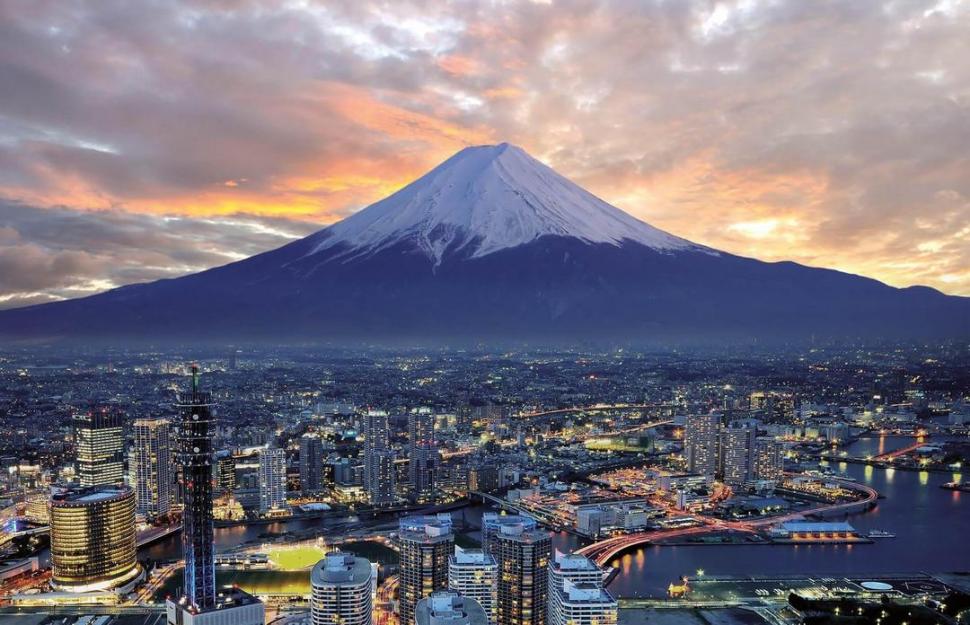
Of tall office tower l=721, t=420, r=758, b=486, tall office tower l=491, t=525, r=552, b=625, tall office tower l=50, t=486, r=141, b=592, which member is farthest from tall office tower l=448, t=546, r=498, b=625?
tall office tower l=721, t=420, r=758, b=486

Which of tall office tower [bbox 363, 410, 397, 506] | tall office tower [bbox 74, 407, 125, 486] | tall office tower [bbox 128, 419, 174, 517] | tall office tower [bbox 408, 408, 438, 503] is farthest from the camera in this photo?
tall office tower [bbox 408, 408, 438, 503]

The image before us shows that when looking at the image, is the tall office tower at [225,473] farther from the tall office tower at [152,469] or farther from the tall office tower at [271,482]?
the tall office tower at [271,482]

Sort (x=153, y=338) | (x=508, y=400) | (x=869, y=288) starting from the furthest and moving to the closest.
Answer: (x=869, y=288) < (x=153, y=338) < (x=508, y=400)

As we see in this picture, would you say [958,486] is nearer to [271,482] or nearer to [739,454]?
[739,454]

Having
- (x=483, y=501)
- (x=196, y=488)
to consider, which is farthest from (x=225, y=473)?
(x=196, y=488)

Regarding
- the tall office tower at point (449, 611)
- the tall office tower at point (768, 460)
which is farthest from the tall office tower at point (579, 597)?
the tall office tower at point (768, 460)

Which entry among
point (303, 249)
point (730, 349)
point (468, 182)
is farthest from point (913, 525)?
point (303, 249)

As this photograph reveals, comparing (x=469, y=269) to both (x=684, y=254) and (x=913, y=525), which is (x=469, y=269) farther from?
(x=913, y=525)

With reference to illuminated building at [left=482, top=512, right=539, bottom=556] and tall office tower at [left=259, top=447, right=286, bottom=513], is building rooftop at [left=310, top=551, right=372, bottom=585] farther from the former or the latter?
A: tall office tower at [left=259, top=447, right=286, bottom=513]
